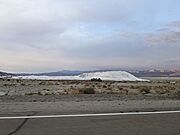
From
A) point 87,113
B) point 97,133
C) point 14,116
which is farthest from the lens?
point 87,113

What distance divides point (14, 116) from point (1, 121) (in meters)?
1.02

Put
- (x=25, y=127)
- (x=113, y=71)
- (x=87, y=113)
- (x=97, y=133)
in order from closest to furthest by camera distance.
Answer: (x=97, y=133) < (x=25, y=127) < (x=87, y=113) < (x=113, y=71)

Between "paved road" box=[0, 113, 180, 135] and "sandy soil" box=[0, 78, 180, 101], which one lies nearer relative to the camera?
"paved road" box=[0, 113, 180, 135]

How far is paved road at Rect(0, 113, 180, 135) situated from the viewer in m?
8.12

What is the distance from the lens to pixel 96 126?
897 cm

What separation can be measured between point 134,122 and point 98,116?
62.1 inches

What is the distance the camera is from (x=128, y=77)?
11569 centimetres

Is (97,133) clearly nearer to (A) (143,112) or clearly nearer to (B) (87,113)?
(B) (87,113)

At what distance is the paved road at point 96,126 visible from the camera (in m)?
8.12

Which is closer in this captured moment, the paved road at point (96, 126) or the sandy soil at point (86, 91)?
the paved road at point (96, 126)

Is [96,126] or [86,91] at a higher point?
[86,91]

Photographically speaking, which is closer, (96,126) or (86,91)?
(96,126)

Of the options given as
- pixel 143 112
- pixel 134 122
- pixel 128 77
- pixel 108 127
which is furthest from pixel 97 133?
pixel 128 77

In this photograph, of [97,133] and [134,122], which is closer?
[97,133]
